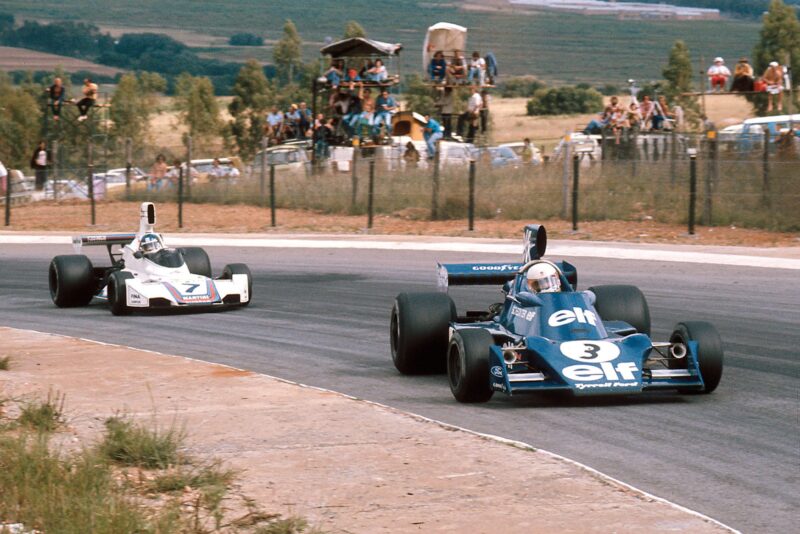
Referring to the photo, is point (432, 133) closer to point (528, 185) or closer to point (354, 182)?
point (354, 182)

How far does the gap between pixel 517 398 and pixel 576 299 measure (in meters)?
0.89

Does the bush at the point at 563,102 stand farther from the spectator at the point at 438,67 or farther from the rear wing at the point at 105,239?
the rear wing at the point at 105,239

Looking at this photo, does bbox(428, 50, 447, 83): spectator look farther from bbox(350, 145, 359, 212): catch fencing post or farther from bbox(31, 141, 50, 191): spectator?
bbox(350, 145, 359, 212): catch fencing post

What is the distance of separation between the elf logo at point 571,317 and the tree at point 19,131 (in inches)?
2052

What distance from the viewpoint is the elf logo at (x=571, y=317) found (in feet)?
34.9

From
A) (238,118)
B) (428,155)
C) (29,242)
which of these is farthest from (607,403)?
(238,118)

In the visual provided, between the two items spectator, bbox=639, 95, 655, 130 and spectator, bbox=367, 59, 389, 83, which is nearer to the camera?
spectator, bbox=639, 95, 655, 130

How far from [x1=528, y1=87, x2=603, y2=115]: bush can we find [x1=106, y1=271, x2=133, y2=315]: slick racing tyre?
8697 cm

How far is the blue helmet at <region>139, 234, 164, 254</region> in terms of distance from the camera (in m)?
17.1

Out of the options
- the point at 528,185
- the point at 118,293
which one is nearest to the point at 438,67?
the point at 528,185

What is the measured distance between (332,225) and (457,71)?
51.9 feet

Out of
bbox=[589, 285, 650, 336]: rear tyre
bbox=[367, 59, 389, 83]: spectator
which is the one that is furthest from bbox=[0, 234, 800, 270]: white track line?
bbox=[367, 59, 389, 83]: spectator

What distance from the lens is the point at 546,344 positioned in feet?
34.1

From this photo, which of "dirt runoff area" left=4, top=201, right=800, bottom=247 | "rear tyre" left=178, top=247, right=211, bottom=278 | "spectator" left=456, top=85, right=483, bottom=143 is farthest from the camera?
"spectator" left=456, top=85, right=483, bottom=143
